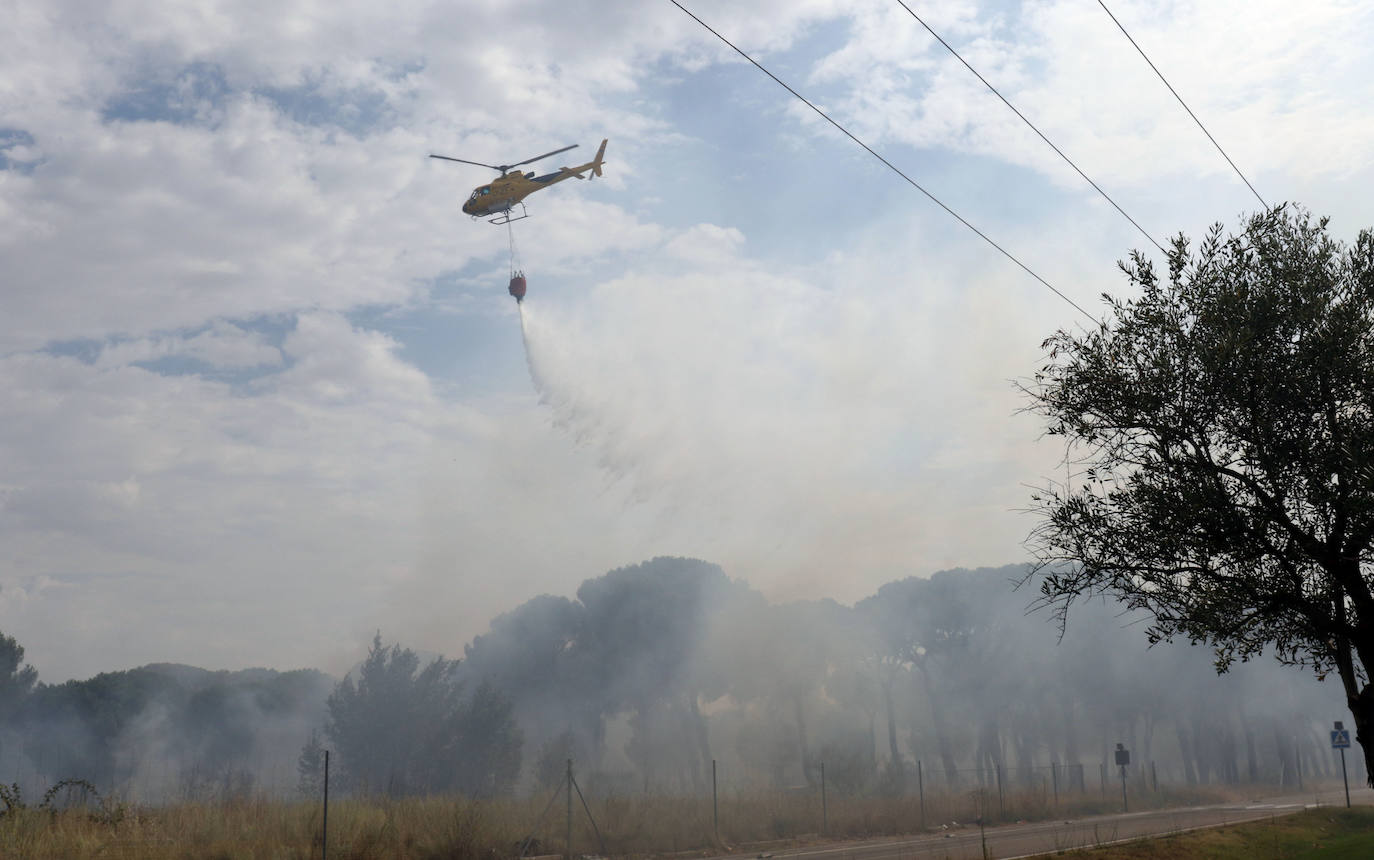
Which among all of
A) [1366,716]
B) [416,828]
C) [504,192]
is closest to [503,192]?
[504,192]

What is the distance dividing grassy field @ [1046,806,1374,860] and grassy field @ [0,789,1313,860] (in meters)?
1.26

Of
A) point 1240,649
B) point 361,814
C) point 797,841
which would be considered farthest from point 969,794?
point 1240,649

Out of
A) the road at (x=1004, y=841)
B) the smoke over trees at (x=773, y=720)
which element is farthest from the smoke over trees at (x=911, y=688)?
the road at (x=1004, y=841)

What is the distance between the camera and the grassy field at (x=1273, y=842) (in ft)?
80.3

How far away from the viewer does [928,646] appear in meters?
105

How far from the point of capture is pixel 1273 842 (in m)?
30.6

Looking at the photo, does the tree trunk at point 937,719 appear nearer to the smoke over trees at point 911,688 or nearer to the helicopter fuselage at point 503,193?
the smoke over trees at point 911,688

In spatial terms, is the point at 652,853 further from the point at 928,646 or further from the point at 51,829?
the point at 928,646

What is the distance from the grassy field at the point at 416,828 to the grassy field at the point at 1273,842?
4.13 feet

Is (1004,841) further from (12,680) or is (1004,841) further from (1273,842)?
(12,680)

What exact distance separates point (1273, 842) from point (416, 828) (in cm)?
2531

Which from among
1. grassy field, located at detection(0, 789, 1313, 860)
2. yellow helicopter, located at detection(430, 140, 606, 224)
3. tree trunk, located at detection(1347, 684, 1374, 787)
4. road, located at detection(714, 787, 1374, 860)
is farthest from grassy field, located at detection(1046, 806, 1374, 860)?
yellow helicopter, located at detection(430, 140, 606, 224)

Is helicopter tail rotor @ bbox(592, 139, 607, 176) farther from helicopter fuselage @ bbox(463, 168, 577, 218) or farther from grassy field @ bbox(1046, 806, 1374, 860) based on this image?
grassy field @ bbox(1046, 806, 1374, 860)

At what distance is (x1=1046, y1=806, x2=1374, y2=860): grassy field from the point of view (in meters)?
24.5
